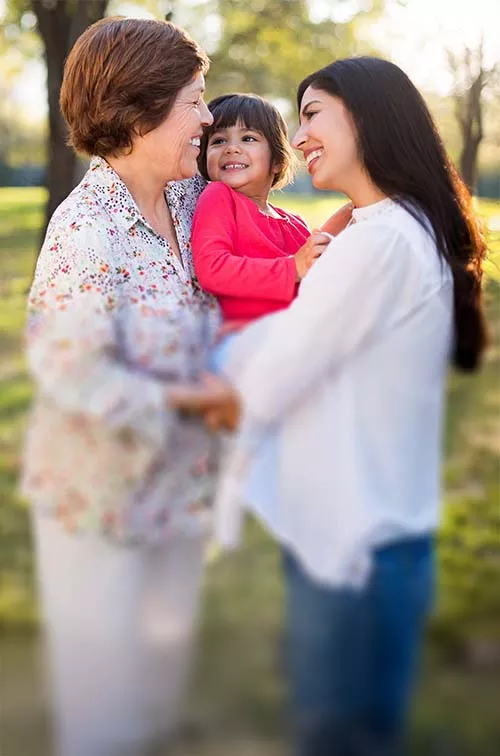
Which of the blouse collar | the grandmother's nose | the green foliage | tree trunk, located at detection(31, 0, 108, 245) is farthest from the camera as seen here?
the green foliage

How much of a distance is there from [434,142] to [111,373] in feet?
3.11

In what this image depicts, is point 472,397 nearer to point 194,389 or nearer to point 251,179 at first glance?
point 194,389

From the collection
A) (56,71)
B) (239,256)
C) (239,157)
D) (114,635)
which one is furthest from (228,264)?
(56,71)

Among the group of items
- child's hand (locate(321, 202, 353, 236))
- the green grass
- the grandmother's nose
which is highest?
the grandmother's nose

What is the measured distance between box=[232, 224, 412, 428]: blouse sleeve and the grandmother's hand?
22 millimetres

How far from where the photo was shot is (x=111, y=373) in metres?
1.71

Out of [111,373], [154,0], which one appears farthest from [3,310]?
[154,0]

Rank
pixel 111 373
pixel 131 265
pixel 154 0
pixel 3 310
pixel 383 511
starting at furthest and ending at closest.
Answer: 1. pixel 154 0
2. pixel 3 310
3. pixel 131 265
4. pixel 383 511
5. pixel 111 373

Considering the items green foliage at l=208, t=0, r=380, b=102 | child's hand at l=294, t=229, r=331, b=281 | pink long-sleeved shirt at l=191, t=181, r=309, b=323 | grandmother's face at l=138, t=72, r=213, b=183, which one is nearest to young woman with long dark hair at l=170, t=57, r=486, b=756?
child's hand at l=294, t=229, r=331, b=281

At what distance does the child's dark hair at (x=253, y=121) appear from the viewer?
2992 millimetres

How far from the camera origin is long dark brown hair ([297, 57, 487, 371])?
6.63ft

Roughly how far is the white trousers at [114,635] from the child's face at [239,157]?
149 cm

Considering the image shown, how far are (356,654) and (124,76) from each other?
1629 millimetres

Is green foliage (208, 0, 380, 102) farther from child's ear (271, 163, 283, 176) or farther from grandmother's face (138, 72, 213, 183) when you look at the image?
grandmother's face (138, 72, 213, 183)
